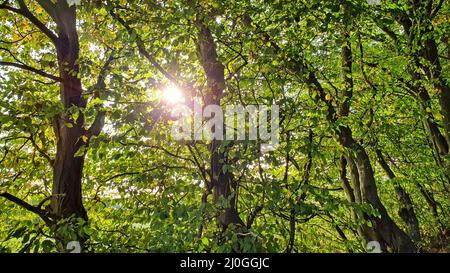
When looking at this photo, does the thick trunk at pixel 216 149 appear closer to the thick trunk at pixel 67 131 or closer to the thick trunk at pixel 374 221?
the thick trunk at pixel 67 131

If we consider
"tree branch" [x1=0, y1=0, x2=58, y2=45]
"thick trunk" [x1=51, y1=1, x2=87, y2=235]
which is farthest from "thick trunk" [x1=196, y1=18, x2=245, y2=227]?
"tree branch" [x1=0, y1=0, x2=58, y2=45]

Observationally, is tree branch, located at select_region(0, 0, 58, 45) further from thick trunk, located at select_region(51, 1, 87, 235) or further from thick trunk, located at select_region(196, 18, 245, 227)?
thick trunk, located at select_region(196, 18, 245, 227)

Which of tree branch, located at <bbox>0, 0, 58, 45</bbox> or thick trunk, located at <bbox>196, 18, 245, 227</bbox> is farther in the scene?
tree branch, located at <bbox>0, 0, 58, 45</bbox>

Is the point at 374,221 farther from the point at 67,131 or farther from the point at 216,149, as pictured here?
the point at 67,131

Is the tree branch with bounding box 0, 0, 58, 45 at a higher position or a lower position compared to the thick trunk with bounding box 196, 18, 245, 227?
higher

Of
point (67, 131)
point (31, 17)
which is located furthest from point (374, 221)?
point (31, 17)

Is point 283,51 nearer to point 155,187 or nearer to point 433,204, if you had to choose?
point 155,187

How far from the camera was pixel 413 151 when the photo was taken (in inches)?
457

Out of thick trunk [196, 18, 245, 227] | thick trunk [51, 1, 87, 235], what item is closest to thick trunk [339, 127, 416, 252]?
thick trunk [196, 18, 245, 227]

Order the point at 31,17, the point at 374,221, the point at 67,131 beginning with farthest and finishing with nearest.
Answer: the point at 374,221
the point at 67,131
the point at 31,17

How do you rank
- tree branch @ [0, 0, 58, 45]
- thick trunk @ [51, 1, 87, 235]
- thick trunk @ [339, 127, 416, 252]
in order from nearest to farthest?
1. tree branch @ [0, 0, 58, 45]
2. thick trunk @ [51, 1, 87, 235]
3. thick trunk @ [339, 127, 416, 252]

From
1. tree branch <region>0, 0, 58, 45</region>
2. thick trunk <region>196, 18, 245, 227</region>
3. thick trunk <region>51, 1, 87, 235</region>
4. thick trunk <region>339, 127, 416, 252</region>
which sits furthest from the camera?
thick trunk <region>339, 127, 416, 252</region>

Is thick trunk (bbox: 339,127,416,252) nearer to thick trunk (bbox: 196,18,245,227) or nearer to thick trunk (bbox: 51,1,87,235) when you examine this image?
thick trunk (bbox: 196,18,245,227)
